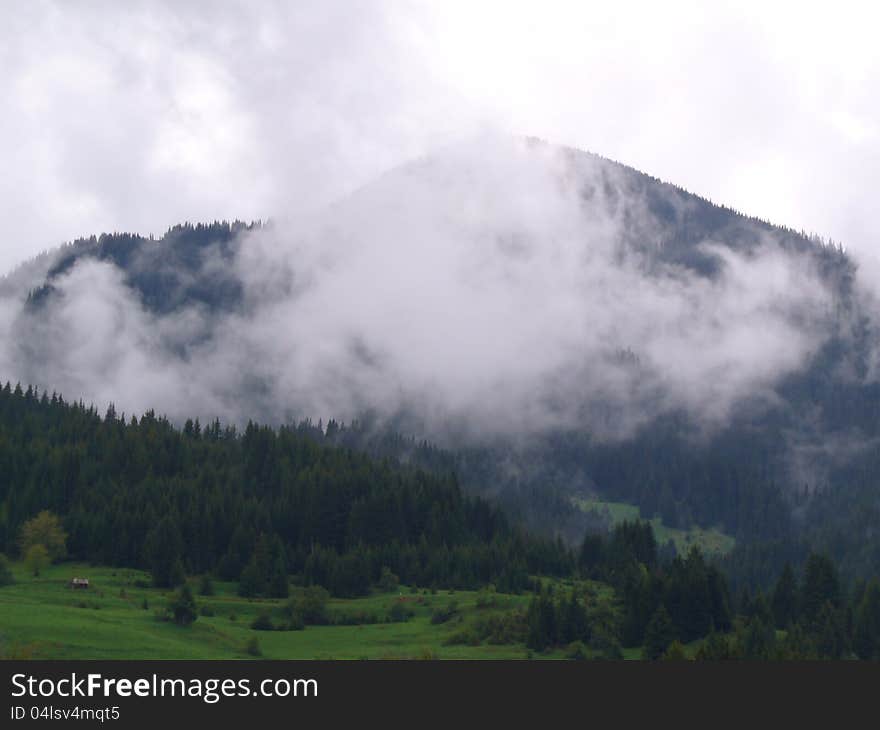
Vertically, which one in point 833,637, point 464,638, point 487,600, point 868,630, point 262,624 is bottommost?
point 833,637

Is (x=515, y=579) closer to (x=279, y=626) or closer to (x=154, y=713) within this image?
(x=279, y=626)

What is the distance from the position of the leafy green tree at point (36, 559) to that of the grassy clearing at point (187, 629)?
4.99ft

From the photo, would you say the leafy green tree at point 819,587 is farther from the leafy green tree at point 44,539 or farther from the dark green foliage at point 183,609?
the leafy green tree at point 44,539

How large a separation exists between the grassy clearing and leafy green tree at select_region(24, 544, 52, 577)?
1.52 metres

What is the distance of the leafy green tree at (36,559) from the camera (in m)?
186

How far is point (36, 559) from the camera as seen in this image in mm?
186500

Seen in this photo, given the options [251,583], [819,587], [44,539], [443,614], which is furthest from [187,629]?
[819,587]

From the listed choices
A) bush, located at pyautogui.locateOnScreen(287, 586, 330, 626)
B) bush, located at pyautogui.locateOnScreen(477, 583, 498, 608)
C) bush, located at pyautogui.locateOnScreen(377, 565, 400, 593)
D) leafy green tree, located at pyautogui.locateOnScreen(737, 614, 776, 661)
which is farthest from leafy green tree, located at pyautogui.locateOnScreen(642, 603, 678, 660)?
bush, located at pyautogui.locateOnScreen(377, 565, 400, 593)

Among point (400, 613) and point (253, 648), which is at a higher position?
point (400, 613)

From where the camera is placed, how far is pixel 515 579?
19525cm

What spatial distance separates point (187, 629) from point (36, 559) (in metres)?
66.2

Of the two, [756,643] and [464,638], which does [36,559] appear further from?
[756,643]

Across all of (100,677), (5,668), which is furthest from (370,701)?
(5,668)

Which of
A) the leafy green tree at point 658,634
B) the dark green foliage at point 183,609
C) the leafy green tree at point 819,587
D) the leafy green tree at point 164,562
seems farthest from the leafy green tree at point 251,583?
the leafy green tree at point 819,587
